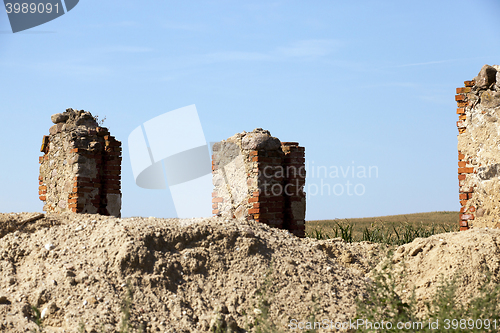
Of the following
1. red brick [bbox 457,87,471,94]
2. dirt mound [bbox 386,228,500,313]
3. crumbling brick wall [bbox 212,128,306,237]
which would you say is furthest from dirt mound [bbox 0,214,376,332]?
red brick [bbox 457,87,471,94]

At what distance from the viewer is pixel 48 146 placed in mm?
8438

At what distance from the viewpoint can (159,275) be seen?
14.4 ft

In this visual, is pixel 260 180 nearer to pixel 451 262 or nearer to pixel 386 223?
pixel 451 262

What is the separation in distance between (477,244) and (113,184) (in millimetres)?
5784

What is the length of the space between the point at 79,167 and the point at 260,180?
303 cm

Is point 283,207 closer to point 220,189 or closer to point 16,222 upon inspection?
point 220,189

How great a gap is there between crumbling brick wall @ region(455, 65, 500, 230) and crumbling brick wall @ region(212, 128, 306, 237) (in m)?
2.51

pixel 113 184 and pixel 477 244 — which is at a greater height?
pixel 113 184

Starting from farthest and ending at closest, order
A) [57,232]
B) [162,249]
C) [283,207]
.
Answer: [283,207] → [57,232] → [162,249]

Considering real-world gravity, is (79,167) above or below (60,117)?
below

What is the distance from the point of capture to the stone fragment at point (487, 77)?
681 centimetres

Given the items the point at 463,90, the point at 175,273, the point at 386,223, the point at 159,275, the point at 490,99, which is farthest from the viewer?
the point at 386,223

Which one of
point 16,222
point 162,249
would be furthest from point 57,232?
point 162,249

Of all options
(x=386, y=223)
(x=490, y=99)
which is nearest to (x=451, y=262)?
(x=490, y=99)
